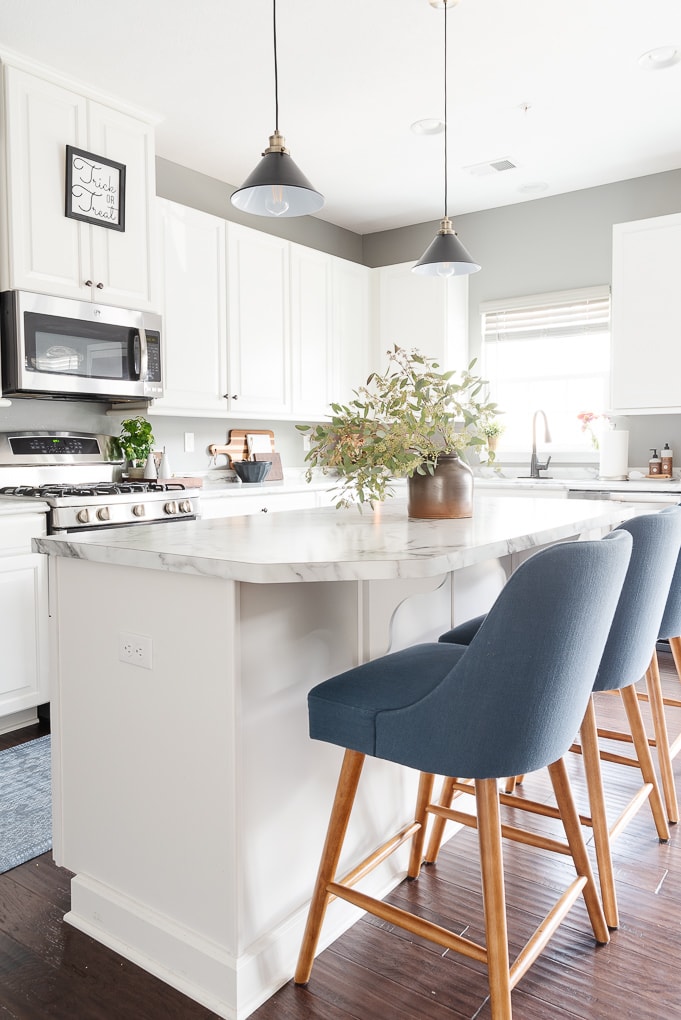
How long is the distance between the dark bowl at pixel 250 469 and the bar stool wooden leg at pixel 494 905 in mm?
3372

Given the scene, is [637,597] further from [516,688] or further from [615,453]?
[615,453]

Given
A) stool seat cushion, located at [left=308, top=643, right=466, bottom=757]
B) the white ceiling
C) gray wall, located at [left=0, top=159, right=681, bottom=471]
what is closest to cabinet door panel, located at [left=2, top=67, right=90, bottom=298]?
the white ceiling

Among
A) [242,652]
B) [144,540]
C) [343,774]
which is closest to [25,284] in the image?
[144,540]

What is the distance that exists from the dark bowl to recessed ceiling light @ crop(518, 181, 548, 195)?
2376mm

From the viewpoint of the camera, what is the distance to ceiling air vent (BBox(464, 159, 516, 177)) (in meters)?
4.33

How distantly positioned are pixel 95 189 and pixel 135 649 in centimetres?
253

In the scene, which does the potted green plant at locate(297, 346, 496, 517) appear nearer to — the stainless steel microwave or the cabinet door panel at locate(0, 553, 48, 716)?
the cabinet door panel at locate(0, 553, 48, 716)

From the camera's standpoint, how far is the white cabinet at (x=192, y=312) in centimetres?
390

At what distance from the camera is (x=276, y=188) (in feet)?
7.69

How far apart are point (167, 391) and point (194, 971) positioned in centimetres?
291

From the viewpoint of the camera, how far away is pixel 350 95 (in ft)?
11.5

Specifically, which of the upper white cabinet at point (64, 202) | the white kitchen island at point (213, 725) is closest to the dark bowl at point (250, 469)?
the upper white cabinet at point (64, 202)

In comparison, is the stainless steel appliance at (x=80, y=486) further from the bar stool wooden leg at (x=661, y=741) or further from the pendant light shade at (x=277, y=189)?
the bar stool wooden leg at (x=661, y=741)

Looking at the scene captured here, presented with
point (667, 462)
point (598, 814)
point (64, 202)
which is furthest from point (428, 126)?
point (598, 814)
